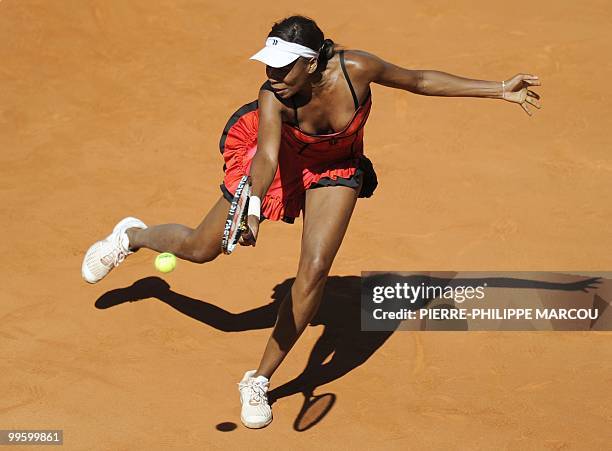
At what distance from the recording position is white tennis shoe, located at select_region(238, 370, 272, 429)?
507 cm

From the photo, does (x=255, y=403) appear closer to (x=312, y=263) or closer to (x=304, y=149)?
(x=312, y=263)

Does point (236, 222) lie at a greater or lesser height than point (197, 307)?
lesser

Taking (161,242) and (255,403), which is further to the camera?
(161,242)

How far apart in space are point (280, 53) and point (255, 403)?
1.79 meters

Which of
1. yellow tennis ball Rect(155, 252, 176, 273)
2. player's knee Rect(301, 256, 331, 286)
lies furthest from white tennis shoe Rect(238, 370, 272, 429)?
yellow tennis ball Rect(155, 252, 176, 273)

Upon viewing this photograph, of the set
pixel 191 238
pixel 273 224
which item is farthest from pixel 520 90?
pixel 273 224

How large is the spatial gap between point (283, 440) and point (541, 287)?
2.22 m

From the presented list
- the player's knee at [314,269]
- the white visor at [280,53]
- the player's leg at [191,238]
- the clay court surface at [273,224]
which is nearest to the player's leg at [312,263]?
the player's knee at [314,269]

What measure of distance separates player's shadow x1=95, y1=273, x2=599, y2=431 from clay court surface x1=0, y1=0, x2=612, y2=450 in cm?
2

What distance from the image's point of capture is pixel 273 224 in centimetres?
715

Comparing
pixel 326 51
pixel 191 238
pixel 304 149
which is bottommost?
pixel 191 238

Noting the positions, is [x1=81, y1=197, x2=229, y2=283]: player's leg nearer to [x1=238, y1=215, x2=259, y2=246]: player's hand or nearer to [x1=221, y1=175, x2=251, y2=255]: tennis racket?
[x1=221, y1=175, x2=251, y2=255]: tennis racket

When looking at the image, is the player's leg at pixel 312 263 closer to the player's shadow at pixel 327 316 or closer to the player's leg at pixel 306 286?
the player's leg at pixel 306 286

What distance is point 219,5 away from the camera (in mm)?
10133
